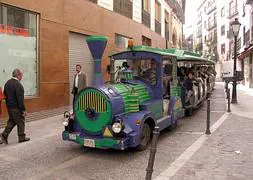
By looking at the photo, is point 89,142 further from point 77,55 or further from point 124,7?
point 124,7

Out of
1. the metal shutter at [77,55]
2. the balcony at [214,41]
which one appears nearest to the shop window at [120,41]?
the metal shutter at [77,55]

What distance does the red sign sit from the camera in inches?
419

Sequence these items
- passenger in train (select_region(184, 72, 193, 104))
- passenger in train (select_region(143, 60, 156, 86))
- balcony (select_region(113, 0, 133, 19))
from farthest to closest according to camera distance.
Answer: balcony (select_region(113, 0, 133, 19)), passenger in train (select_region(184, 72, 193, 104)), passenger in train (select_region(143, 60, 156, 86))

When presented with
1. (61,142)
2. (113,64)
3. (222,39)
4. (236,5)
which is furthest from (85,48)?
(222,39)

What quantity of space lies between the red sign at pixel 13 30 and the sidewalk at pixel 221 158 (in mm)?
6220

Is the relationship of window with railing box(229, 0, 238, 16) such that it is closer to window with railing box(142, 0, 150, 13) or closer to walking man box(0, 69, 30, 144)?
window with railing box(142, 0, 150, 13)

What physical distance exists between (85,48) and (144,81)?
7017mm

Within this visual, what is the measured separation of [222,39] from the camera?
5922cm

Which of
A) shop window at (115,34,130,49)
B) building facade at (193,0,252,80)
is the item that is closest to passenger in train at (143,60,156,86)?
shop window at (115,34,130,49)

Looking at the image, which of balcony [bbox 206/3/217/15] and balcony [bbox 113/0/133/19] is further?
balcony [bbox 206/3/217/15]

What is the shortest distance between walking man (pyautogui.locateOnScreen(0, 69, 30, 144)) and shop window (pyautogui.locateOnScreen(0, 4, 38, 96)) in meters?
2.38

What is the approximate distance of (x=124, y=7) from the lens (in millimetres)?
19688

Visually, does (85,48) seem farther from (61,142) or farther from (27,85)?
(61,142)

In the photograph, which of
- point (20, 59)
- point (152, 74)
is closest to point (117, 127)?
point (152, 74)
